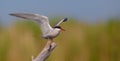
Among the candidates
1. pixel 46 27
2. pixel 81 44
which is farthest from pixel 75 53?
pixel 46 27

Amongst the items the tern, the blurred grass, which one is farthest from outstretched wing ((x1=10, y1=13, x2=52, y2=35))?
the blurred grass

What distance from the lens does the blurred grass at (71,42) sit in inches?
189

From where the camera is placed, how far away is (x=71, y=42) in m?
5.03

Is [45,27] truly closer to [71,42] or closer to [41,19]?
[41,19]

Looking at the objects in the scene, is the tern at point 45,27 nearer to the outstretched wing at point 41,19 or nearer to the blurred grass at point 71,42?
the outstretched wing at point 41,19

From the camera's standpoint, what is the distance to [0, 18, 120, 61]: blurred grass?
480cm

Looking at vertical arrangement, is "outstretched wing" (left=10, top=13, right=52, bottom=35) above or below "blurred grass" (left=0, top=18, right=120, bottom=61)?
above

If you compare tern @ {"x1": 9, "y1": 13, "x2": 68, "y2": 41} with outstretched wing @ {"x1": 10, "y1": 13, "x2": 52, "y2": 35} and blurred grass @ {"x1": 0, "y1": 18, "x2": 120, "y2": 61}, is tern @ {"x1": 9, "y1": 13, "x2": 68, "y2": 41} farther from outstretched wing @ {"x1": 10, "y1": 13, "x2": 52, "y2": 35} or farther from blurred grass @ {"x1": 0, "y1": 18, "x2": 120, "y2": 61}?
blurred grass @ {"x1": 0, "y1": 18, "x2": 120, "y2": 61}

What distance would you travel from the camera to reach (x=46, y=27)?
2309 mm

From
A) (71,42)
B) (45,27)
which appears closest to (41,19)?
(45,27)

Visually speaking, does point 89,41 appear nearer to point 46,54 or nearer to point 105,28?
point 105,28

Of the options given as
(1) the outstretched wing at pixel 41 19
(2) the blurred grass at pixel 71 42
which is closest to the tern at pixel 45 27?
(1) the outstretched wing at pixel 41 19

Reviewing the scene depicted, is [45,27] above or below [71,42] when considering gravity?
above

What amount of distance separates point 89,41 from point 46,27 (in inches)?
108
